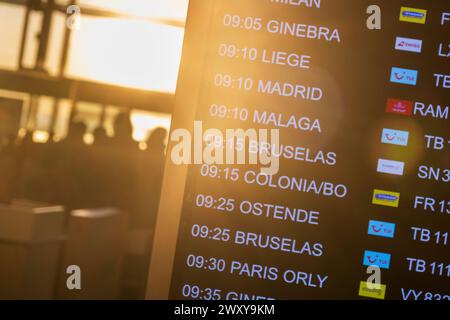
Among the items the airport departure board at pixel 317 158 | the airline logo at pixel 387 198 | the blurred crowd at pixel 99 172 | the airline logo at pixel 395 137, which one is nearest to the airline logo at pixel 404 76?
the airport departure board at pixel 317 158

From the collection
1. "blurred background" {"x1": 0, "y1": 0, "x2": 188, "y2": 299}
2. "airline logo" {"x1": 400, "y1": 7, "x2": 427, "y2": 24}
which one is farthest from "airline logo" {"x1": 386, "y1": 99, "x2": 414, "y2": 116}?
"blurred background" {"x1": 0, "y1": 0, "x2": 188, "y2": 299}

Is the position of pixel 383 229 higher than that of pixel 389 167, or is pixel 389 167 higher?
pixel 389 167

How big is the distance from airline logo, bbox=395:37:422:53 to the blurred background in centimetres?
360

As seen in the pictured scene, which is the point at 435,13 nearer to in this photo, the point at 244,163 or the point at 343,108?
the point at 343,108

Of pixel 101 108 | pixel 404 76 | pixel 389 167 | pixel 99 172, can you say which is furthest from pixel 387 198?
pixel 101 108

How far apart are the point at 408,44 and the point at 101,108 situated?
4784mm

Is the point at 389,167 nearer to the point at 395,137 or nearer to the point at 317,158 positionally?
the point at 395,137

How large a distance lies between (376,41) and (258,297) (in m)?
0.88

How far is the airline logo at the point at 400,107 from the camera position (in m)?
1.98

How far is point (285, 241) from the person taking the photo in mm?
2014

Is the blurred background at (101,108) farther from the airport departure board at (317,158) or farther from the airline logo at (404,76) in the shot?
the airline logo at (404,76)

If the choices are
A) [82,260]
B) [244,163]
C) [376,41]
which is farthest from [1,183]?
[376,41]

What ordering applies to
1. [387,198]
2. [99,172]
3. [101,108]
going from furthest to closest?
[101,108], [99,172], [387,198]

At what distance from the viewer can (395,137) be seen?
1.98m
